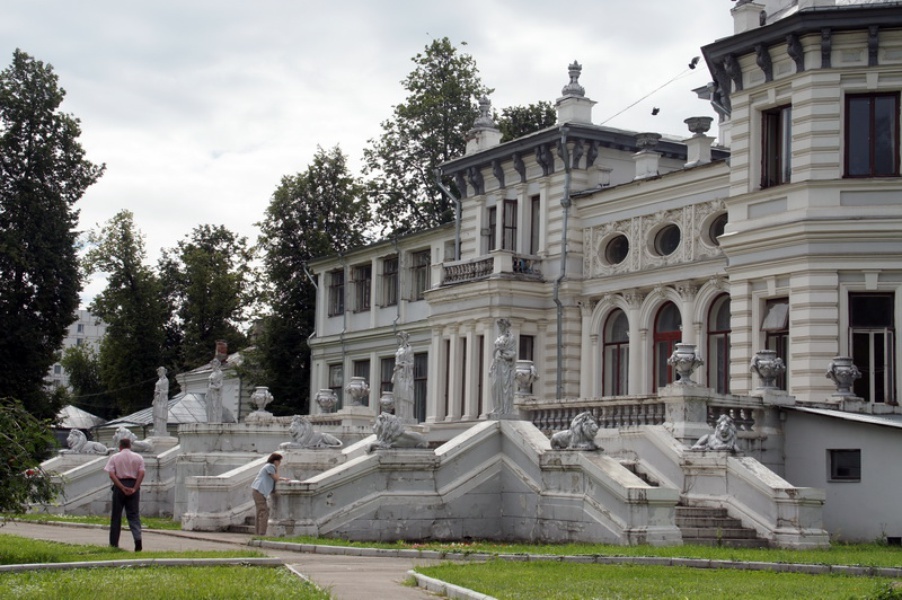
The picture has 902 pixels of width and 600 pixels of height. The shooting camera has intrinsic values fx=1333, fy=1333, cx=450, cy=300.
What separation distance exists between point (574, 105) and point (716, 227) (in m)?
7.69

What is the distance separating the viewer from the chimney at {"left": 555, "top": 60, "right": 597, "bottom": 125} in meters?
41.8

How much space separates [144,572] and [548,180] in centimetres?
2846

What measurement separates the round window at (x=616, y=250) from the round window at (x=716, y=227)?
4125 mm

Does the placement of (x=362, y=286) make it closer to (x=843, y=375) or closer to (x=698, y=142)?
(x=698, y=142)

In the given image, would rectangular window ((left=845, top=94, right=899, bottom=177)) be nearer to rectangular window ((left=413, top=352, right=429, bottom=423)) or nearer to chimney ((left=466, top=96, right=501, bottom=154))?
chimney ((left=466, top=96, right=501, bottom=154))

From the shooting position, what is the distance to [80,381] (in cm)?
10106

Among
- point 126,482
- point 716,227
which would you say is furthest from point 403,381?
point 126,482

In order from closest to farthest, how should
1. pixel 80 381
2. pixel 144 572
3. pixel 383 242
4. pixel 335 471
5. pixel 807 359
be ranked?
pixel 144 572, pixel 335 471, pixel 807 359, pixel 383 242, pixel 80 381

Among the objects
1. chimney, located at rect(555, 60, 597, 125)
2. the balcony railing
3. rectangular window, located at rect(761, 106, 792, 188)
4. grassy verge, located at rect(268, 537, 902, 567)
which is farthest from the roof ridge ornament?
grassy verge, located at rect(268, 537, 902, 567)

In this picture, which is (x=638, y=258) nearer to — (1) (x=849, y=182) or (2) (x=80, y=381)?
(1) (x=849, y=182)

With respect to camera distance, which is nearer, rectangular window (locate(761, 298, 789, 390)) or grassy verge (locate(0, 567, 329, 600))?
grassy verge (locate(0, 567, 329, 600))

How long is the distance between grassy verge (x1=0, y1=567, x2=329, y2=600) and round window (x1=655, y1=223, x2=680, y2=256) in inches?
942

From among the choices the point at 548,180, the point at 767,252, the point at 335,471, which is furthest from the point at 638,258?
the point at 335,471

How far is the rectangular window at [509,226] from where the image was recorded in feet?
145
